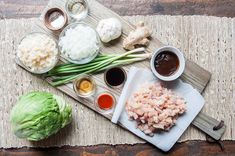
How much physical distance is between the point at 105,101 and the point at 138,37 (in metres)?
0.33

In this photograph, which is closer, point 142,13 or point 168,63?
point 168,63

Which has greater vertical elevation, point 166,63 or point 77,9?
point 77,9

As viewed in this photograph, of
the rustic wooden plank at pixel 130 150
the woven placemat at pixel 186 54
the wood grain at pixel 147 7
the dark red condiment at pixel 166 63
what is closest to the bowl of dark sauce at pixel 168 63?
the dark red condiment at pixel 166 63

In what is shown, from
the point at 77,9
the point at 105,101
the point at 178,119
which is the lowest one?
the point at 178,119

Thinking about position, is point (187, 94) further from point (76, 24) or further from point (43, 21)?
point (43, 21)

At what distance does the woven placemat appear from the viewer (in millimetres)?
2176

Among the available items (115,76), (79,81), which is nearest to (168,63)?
(115,76)

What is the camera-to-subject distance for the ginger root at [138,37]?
6.91 feet

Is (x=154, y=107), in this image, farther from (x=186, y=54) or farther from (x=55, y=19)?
(x=55, y=19)

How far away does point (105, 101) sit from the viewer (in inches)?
84.1

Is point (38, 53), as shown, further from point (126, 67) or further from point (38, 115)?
point (126, 67)

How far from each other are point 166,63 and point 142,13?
0.95 ft

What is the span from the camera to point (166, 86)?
2148 mm

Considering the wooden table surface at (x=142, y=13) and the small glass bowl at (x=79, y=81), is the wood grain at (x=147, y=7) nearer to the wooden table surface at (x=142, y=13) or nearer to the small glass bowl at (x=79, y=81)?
the wooden table surface at (x=142, y=13)
